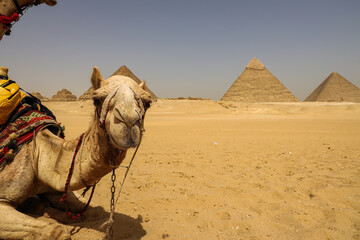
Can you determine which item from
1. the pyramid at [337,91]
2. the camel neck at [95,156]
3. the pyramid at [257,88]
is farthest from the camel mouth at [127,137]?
the pyramid at [337,91]

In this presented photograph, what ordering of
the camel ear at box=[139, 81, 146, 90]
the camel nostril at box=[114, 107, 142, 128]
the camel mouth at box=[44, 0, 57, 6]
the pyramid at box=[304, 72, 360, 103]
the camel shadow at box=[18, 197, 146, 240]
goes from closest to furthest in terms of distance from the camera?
the camel nostril at box=[114, 107, 142, 128] → the camel ear at box=[139, 81, 146, 90] → the camel shadow at box=[18, 197, 146, 240] → the camel mouth at box=[44, 0, 57, 6] → the pyramid at box=[304, 72, 360, 103]

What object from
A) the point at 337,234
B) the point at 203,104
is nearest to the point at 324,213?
the point at 337,234

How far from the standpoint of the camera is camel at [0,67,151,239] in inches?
53.2

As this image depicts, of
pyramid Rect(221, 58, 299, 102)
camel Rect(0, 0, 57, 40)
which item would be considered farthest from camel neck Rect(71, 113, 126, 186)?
pyramid Rect(221, 58, 299, 102)

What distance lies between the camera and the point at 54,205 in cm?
227

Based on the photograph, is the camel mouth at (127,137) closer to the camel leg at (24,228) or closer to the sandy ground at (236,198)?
the sandy ground at (236,198)

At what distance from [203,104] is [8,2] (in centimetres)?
3664

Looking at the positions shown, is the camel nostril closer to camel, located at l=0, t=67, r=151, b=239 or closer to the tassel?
camel, located at l=0, t=67, r=151, b=239

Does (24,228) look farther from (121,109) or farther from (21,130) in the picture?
(121,109)

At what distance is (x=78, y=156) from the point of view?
1725mm

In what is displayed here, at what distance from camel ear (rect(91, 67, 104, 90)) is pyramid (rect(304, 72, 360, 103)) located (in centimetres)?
11447

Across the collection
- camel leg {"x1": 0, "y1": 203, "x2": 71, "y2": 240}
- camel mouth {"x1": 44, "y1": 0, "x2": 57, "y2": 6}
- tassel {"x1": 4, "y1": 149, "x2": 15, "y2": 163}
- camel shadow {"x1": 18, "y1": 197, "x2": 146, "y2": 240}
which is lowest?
camel shadow {"x1": 18, "y1": 197, "x2": 146, "y2": 240}

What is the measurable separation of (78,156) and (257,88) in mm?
105776

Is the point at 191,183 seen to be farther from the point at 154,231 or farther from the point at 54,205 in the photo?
the point at 54,205
